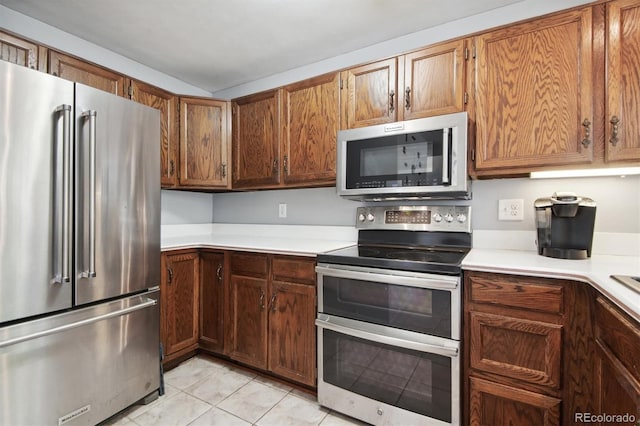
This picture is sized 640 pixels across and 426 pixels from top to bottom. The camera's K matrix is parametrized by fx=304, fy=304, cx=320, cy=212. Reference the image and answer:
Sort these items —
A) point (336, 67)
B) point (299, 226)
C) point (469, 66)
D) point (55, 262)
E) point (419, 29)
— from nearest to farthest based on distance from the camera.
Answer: point (55, 262), point (469, 66), point (419, 29), point (336, 67), point (299, 226)

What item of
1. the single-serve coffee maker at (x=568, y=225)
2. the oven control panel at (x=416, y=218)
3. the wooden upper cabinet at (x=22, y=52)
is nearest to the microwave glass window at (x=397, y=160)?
the oven control panel at (x=416, y=218)

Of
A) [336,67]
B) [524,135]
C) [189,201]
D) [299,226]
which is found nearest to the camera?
[524,135]

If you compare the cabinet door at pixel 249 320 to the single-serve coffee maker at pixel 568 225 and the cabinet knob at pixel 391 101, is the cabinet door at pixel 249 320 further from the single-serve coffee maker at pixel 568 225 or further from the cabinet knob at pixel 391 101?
the single-serve coffee maker at pixel 568 225

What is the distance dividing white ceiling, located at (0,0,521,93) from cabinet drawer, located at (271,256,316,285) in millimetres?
1550

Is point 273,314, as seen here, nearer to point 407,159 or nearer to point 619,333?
point 407,159

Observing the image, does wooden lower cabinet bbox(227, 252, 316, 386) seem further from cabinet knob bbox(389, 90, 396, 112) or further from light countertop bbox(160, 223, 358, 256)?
cabinet knob bbox(389, 90, 396, 112)

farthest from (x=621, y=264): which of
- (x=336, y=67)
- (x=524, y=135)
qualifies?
(x=336, y=67)

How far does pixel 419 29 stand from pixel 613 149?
1391 mm

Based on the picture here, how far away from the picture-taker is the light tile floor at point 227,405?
163 centimetres

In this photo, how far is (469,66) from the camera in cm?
168

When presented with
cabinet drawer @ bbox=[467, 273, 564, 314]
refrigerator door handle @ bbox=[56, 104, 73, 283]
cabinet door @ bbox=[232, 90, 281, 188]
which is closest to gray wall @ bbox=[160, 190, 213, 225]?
cabinet door @ bbox=[232, 90, 281, 188]

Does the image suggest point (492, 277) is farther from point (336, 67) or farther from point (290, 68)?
point (290, 68)

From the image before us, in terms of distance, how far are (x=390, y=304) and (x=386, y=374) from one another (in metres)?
0.36

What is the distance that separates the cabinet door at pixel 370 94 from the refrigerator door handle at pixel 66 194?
4.86 ft
